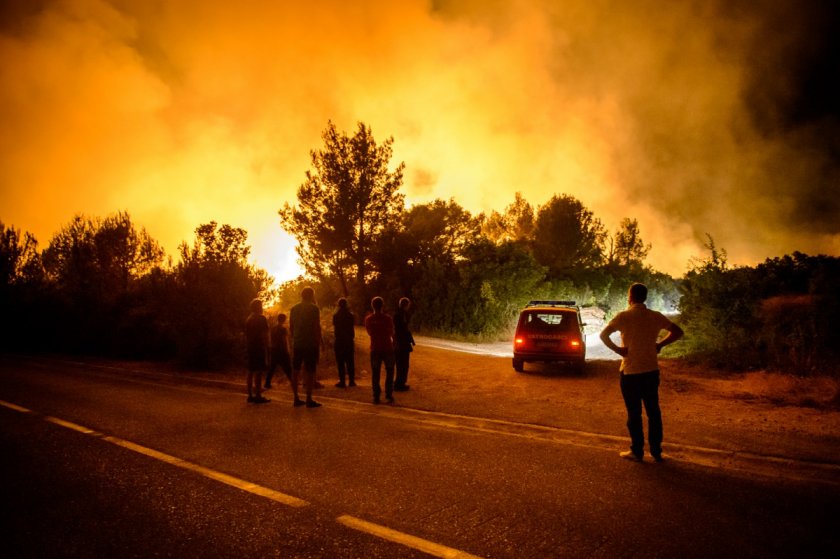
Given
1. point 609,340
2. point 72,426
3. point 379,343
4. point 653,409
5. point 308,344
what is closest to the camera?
point 653,409

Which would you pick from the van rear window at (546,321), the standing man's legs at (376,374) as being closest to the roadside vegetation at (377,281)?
the van rear window at (546,321)

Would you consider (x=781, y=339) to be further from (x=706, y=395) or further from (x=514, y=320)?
(x=514, y=320)

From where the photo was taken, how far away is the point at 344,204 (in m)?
33.3

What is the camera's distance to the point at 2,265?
1200 inches

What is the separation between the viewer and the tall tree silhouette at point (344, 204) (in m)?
33.3

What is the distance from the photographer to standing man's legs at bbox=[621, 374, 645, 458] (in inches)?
206

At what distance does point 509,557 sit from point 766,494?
286cm

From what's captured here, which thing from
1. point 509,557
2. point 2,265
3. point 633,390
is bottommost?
point 509,557

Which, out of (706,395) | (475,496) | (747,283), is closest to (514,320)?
(747,283)

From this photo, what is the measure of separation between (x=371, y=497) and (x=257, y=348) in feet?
18.6

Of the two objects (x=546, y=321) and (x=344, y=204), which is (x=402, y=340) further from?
(x=344, y=204)

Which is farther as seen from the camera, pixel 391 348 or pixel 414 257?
pixel 414 257

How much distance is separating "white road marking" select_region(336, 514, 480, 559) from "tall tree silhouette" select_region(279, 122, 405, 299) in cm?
3082

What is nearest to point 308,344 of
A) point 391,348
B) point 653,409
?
point 391,348
